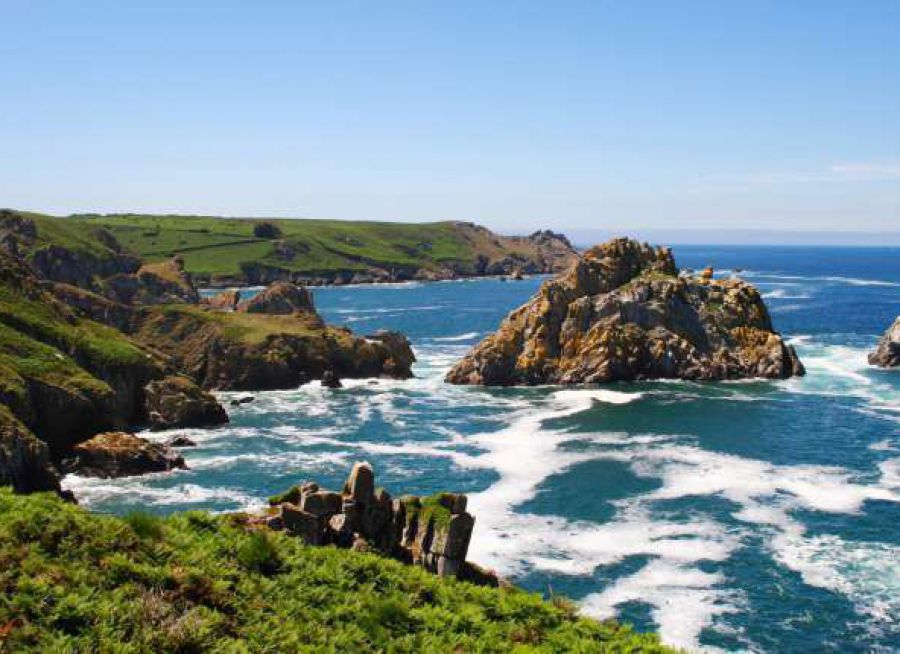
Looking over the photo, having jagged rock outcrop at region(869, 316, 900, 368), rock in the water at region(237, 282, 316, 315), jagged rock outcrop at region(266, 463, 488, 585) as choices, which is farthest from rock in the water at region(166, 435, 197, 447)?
jagged rock outcrop at region(869, 316, 900, 368)

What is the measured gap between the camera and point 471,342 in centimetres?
17950

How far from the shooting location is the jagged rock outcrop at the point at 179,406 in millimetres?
103938

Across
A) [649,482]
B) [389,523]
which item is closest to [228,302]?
[649,482]

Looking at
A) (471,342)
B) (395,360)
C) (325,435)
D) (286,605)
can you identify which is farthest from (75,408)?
(471,342)

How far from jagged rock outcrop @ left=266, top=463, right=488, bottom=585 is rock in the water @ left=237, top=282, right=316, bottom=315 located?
402 feet

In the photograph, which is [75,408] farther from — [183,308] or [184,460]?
[183,308]

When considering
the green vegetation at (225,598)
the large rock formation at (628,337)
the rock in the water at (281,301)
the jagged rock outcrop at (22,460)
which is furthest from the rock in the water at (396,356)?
the green vegetation at (225,598)

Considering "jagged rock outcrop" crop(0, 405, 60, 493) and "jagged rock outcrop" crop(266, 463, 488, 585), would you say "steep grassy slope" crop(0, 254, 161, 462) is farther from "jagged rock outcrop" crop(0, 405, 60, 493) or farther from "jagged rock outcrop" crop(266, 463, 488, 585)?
"jagged rock outcrop" crop(266, 463, 488, 585)

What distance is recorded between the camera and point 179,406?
104562 millimetres

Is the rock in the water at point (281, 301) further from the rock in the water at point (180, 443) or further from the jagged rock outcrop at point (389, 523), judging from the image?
the jagged rock outcrop at point (389, 523)

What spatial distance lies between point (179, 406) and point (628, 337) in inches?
2775

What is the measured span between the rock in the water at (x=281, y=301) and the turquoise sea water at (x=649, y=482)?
130 ft

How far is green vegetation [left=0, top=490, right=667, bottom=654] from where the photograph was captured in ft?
75.1

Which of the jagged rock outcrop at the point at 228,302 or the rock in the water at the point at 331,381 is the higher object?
the jagged rock outcrop at the point at 228,302
